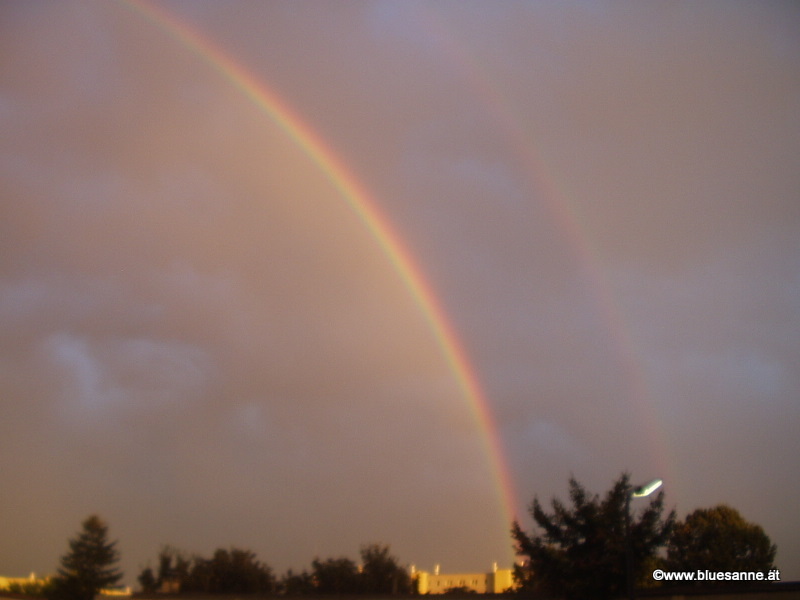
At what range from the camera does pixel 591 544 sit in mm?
25516

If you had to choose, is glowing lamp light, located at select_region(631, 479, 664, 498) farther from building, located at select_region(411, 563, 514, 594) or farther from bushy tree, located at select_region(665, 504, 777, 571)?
building, located at select_region(411, 563, 514, 594)

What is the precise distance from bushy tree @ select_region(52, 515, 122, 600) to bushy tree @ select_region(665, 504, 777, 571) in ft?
184

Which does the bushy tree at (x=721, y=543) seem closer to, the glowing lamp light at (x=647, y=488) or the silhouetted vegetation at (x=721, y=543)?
the silhouetted vegetation at (x=721, y=543)

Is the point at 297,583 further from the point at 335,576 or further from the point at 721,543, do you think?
the point at 721,543

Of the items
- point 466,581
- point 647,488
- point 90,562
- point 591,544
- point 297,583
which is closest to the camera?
point 647,488

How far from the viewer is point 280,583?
62469 mm

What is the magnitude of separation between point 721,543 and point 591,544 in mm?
45924

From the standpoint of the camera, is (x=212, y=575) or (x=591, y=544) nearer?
(x=591, y=544)

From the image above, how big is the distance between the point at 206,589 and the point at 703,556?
132 feet

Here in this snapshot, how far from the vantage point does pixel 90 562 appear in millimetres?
83062

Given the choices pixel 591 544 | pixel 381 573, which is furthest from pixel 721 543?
pixel 591 544

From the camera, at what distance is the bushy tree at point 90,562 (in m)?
77.8

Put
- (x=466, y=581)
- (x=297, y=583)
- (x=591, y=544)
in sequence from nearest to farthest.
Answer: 1. (x=591, y=544)
2. (x=297, y=583)
3. (x=466, y=581)

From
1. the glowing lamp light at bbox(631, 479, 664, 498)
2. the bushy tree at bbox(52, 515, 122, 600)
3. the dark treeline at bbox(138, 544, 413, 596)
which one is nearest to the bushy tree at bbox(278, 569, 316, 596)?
the dark treeline at bbox(138, 544, 413, 596)
